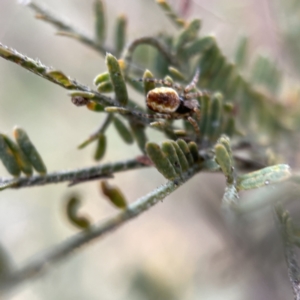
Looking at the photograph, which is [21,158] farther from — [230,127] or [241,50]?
[241,50]

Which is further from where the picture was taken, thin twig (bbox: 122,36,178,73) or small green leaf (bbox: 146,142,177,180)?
thin twig (bbox: 122,36,178,73)

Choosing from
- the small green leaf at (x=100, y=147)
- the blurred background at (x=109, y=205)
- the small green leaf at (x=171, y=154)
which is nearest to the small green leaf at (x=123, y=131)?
the small green leaf at (x=100, y=147)

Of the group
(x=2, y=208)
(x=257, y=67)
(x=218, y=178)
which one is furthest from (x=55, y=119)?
(x=257, y=67)

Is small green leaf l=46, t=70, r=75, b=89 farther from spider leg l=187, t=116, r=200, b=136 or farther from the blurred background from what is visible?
the blurred background

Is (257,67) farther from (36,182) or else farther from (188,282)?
(188,282)

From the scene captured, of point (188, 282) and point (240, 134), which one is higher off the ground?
point (240, 134)

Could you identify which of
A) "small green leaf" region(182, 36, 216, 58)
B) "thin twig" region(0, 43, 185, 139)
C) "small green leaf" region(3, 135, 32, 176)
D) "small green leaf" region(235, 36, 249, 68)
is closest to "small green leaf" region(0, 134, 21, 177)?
"small green leaf" region(3, 135, 32, 176)
